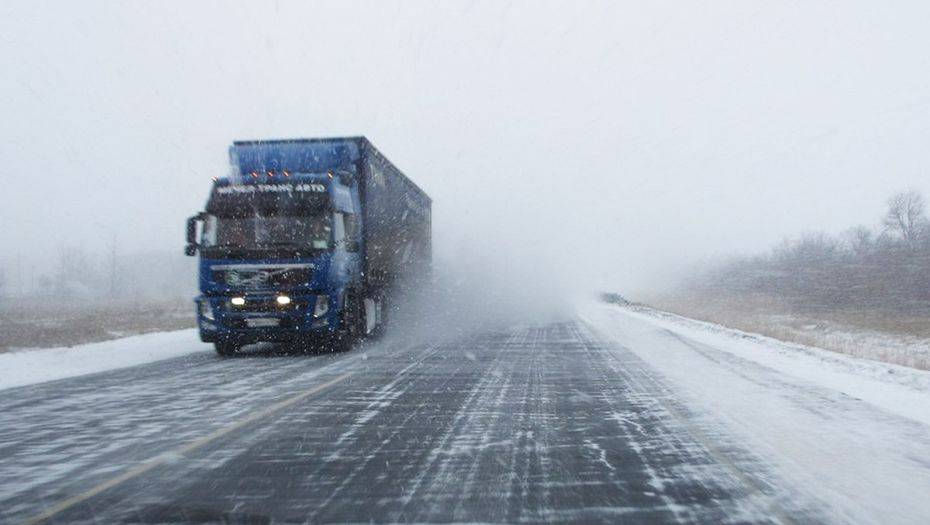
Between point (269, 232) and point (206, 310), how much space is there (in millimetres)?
1902

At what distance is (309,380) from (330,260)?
12.9 feet

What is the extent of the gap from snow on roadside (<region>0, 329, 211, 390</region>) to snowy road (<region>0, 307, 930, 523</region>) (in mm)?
1488

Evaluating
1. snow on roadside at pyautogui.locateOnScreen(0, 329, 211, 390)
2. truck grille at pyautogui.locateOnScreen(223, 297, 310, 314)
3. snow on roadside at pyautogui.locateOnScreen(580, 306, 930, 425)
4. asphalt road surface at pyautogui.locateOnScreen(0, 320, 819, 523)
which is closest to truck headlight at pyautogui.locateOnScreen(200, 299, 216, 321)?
truck grille at pyautogui.locateOnScreen(223, 297, 310, 314)

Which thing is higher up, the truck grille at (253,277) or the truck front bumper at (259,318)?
the truck grille at (253,277)

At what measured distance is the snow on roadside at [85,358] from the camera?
11.2 m

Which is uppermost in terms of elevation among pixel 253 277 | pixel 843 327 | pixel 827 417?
pixel 253 277

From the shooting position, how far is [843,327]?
3006 cm

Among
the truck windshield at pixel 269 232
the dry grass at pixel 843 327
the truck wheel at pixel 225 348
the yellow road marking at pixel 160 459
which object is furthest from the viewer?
the dry grass at pixel 843 327

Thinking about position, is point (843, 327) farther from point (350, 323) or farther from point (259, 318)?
point (259, 318)

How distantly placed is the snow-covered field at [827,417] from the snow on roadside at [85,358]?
30.6 feet

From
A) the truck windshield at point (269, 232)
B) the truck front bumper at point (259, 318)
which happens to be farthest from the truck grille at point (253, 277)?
the truck windshield at point (269, 232)

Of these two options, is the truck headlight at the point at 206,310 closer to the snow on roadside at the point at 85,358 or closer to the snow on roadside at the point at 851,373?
the snow on roadside at the point at 85,358

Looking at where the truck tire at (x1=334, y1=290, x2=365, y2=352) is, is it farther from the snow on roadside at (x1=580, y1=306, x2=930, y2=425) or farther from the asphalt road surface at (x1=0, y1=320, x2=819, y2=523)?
the snow on roadside at (x1=580, y1=306, x2=930, y2=425)

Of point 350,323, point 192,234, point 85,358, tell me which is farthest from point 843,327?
point 85,358
